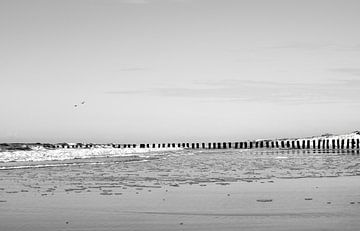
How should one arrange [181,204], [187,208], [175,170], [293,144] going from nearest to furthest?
[187,208] < [181,204] < [175,170] < [293,144]

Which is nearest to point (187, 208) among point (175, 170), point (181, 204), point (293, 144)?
point (181, 204)

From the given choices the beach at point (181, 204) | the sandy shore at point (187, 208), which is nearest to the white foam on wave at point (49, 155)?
the beach at point (181, 204)

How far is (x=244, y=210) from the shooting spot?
1193 cm

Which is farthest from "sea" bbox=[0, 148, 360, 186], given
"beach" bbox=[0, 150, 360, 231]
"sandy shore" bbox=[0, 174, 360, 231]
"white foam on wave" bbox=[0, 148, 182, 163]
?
"white foam on wave" bbox=[0, 148, 182, 163]

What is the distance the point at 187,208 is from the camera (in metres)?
12.2

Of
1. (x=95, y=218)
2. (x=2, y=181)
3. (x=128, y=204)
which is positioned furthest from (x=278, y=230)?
(x=2, y=181)

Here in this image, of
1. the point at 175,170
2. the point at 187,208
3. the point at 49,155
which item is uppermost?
the point at 49,155

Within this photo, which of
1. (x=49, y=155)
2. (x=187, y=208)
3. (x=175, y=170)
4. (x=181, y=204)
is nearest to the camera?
(x=187, y=208)

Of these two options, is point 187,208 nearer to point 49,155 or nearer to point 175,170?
point 175,170

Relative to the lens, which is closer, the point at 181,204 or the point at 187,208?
the point at 187,208

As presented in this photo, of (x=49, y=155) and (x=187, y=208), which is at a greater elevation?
(x=49, y=155)

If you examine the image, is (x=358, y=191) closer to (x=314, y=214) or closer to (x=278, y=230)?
(x=314, y=214)

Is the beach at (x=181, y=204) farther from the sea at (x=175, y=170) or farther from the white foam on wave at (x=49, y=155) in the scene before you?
the white foam on wave at (x=49, y=155)

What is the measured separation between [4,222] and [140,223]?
95.6 inches
